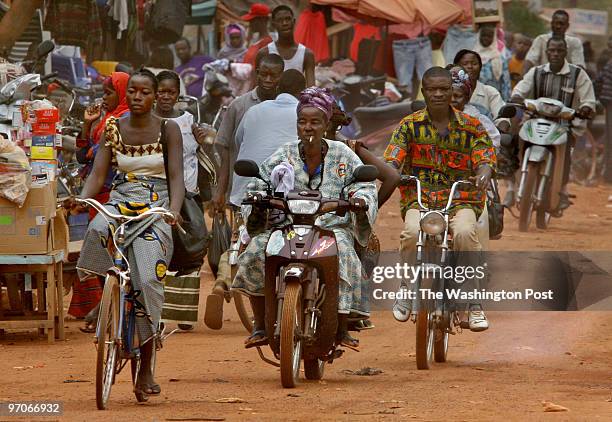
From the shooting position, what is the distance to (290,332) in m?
8.27

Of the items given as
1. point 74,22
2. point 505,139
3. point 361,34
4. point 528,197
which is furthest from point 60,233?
point 361,34

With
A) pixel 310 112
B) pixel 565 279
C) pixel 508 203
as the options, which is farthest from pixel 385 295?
pixel 508 203

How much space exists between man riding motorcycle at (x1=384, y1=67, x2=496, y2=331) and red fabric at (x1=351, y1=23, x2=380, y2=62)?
45.9ft

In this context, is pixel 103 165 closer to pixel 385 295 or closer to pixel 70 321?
pixel 70 321

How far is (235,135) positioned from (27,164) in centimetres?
171

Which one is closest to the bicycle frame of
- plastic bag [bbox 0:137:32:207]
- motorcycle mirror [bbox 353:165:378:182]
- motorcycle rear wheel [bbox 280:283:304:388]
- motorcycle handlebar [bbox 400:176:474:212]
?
motorcycle rear wheel [bbox 280:283:304:388]

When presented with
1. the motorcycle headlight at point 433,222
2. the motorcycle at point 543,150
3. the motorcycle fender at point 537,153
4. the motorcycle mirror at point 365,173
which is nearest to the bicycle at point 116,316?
the motorcycle mirror at point 365,173

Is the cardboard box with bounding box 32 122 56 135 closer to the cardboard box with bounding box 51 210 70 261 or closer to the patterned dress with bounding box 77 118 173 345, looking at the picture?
the cardboard box with bounding box 51 210 70 261

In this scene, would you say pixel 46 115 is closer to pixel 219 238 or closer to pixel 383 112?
pixel 219 238

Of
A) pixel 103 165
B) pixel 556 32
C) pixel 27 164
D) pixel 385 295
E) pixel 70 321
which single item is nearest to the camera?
pixel 103 165

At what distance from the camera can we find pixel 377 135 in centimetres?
2322

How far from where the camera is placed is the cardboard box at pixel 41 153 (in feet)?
35.7

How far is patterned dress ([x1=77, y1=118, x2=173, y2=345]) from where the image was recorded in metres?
7.91

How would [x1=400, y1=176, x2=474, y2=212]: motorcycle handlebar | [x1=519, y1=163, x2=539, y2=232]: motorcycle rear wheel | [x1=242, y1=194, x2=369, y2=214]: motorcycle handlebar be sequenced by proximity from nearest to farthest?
[x1=242, y1=194, x2=369, y2=214]: motorcycle handlebar
[x1=400, y1=176, x2=474, y2=212]: motorcycle handlebar
[x1=519, y1=163, x2=539, y2=232]: motorcycle rear wheel
